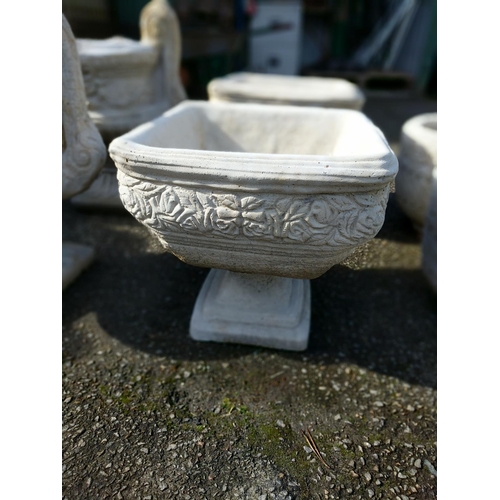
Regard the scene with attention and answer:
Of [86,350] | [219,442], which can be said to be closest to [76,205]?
[86,350]

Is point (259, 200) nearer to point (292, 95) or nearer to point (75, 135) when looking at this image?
point (75, 135)

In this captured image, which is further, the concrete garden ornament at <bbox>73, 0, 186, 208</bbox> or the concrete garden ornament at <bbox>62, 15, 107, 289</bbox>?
the concrete garden ornament at <bbox>73, 0, 186, 208</bbox>

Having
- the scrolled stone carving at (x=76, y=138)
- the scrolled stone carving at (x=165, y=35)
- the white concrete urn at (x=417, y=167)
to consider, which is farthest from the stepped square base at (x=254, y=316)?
the scrolled stone carving at (x=165, y=35)

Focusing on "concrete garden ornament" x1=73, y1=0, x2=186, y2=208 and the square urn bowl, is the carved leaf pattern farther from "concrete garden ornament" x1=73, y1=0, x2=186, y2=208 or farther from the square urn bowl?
"concrete garden ornament" x1=73, y1=0, x2=186, y2=208

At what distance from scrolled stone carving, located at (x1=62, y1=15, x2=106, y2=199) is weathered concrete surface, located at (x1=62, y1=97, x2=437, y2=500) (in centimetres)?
45

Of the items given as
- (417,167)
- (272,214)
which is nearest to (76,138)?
(272,214)

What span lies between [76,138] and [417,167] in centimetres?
147

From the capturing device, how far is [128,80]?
7.30ft

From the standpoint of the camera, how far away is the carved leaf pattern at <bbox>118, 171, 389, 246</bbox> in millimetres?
1039

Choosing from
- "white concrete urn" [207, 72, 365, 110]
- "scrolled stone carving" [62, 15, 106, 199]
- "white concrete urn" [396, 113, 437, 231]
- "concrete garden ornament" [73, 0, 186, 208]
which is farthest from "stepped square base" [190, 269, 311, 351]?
"concrete garden ornament" [73, 0, 186, 208]

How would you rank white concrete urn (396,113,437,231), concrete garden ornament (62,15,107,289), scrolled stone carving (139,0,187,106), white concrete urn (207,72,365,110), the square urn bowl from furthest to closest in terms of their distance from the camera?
scrolled stone carving (139,0,187,106) < white concrete urn (207,72,365,110) < white concrete urn (396,113,437,231) < concrete garden ornament (62,15,107,289) < the square urn bowl

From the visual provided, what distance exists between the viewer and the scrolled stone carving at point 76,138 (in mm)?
1481

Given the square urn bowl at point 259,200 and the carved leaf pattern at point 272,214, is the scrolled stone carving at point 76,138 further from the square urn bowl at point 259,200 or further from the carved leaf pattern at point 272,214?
the carved leaf pattern at point 272,214

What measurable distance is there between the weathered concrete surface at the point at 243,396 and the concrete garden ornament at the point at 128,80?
2.53ft
